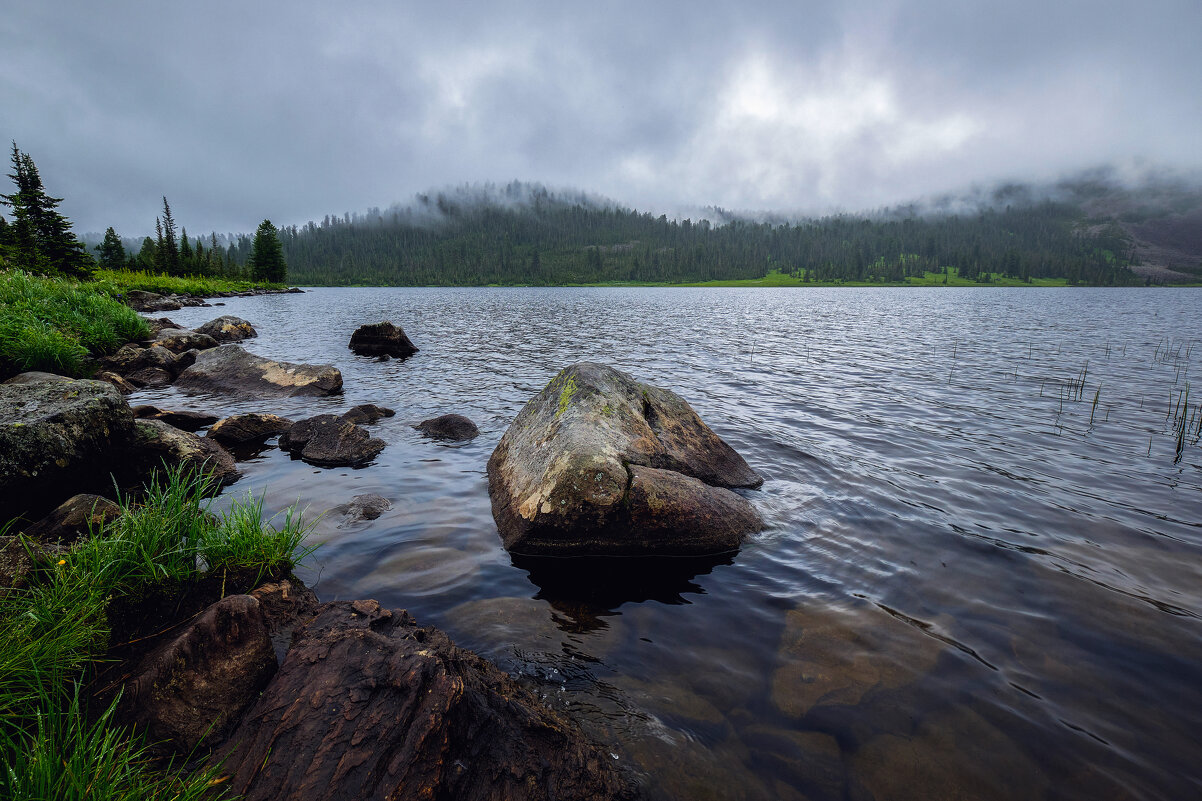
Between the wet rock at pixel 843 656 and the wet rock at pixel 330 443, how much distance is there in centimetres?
958

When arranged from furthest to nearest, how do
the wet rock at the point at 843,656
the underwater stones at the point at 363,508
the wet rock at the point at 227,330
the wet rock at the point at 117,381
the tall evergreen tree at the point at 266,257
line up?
the tall evergreen tree at the point at 266,257 < the wet rock at the point at 227,330 < the wet rock at the point at 117,381 < the underwater stones at the point at 363,508 < the wet rock at the point at 843,656

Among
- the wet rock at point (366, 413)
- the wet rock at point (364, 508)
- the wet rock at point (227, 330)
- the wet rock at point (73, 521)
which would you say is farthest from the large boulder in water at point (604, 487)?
the wet rock at point (227, 330)

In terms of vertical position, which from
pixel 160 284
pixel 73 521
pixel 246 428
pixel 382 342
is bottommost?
pixel 246 428

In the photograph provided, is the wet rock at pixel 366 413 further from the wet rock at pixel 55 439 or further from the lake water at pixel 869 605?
the wet rock at pixel 55 439

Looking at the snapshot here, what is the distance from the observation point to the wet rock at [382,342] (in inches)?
1123

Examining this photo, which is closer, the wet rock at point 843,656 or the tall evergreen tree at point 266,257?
the wet rock at point 843,656

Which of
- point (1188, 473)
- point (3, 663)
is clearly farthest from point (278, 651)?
point (1188, 473)

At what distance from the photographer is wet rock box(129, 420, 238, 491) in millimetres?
8742

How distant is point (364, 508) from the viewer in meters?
8.98

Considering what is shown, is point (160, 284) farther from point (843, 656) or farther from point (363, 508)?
point (843, 656)

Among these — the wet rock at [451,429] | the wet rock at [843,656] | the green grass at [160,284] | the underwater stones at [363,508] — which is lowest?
the wet rock at [843,656]

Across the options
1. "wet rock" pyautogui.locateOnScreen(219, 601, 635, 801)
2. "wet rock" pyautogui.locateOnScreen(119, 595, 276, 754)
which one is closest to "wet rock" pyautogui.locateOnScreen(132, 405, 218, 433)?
"wet rock" pyautogui.locateOnScreen(119, 595, 276, 754)

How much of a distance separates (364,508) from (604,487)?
14.6ft

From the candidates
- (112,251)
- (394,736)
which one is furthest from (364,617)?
(112,251)
